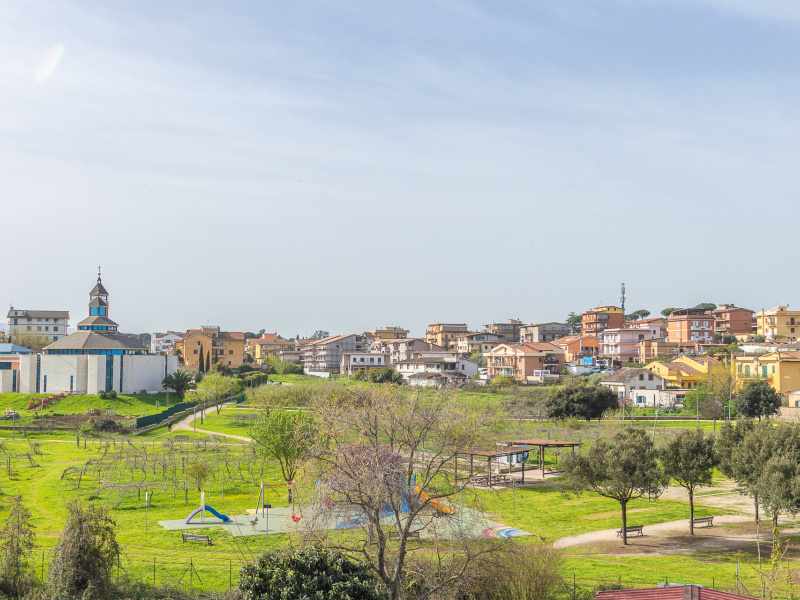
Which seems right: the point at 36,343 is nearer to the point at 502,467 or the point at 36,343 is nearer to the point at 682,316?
the point at 502,467

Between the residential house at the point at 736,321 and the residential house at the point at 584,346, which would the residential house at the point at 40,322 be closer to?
the residential house at the point at 584,346

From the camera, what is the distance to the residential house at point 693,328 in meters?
110

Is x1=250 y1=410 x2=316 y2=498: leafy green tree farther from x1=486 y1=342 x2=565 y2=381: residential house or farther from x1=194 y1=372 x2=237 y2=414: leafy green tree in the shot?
x1=486 y1=342 x2=565 y2=381: residential house

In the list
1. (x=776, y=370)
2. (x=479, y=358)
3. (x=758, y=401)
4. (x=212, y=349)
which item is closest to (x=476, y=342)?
(x=479, y=358)

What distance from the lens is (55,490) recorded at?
3469 centimetres

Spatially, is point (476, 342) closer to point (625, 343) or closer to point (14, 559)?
point (625, 343)

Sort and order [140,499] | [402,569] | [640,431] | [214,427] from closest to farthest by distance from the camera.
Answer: [402,569] → [640,431] → [140,499] → [214,427]

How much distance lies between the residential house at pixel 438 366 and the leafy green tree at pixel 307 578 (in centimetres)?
7759

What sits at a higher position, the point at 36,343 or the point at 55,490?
the point at 36,343

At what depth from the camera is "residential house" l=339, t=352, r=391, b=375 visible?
104688 millimetres

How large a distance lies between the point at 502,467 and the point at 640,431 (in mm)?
16592

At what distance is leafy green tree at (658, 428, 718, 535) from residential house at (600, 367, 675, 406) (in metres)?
44.4

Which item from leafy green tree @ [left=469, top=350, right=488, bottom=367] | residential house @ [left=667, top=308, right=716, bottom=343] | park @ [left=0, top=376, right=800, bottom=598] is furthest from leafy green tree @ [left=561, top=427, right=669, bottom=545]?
residential house @ [left=667, top=308, right=716, bottom=343]

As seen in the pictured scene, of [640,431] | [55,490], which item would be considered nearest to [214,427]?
[55,490]
